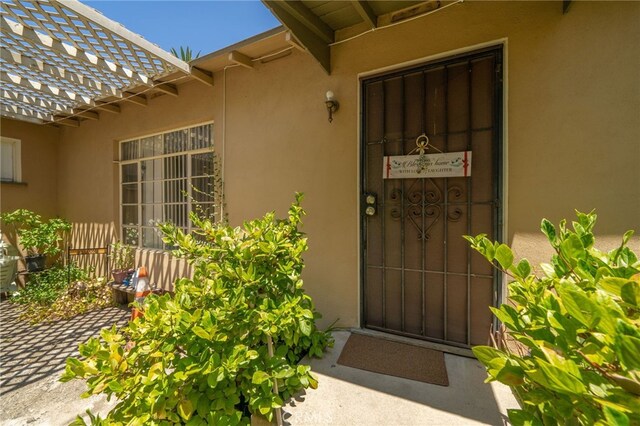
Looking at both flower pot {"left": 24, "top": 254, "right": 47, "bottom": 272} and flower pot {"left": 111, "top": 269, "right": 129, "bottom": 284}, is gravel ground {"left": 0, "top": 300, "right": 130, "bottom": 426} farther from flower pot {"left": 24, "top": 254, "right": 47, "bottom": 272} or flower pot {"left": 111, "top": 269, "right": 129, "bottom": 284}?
flower pot {"left": 24, "top": 254, "right": 47, "bottom": 272}

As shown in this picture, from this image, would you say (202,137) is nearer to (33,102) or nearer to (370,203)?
(370,203)

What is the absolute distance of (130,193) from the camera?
16.8 feet

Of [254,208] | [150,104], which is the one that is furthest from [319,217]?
[150,104]

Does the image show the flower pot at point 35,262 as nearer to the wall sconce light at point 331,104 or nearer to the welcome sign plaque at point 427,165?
the wall sconce light at point 331,104

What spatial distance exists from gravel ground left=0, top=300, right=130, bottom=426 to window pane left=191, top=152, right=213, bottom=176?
260 cm

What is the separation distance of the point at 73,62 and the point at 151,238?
Result: 2.89 meters

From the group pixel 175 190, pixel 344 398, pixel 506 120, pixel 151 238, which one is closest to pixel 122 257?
pixel 151 238

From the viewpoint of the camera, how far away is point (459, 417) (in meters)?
1.68

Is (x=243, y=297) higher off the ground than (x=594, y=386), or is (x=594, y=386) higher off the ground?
(x=594, y=386)

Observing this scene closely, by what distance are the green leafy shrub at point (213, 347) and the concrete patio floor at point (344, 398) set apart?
32 centimetres

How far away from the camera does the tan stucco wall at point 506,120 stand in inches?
77.7

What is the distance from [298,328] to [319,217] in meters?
1.57

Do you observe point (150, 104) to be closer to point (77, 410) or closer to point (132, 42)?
point (132, 42)

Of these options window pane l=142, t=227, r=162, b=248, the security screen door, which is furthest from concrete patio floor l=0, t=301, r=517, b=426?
window pane l=142, t=227, r=162, b=248
